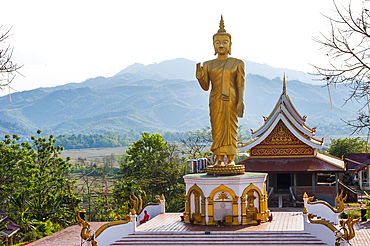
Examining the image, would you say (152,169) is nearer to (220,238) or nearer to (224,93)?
(224,93)

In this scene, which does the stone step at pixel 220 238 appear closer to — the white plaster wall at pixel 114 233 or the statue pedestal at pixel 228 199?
the white plaster wall at pixel 114 233

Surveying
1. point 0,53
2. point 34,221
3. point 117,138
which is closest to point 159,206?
point 34,221

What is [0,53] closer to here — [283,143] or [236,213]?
[236,213]

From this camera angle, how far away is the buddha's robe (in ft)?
53.4

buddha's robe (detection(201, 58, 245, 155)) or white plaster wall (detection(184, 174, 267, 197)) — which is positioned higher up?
buddha's robe (detection(201, 58, 245, 155))

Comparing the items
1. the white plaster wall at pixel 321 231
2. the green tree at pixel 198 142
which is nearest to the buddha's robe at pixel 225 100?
the white plaster wall at pixel 321 231

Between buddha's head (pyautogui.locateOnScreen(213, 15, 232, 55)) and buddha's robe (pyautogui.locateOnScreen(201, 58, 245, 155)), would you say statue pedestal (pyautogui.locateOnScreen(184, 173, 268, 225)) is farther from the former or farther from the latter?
buddha's head (pyautogui.locateOnScreen(213, 15, 232, 55))

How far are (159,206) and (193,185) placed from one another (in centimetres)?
381

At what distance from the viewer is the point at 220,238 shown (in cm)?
1388

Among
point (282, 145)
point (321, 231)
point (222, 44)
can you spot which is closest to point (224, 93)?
point (222, 44)

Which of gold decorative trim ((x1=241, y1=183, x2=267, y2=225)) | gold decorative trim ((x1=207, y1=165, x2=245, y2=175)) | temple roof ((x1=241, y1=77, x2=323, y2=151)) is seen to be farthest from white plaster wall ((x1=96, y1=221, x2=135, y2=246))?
temple roof ((x1=241, y1=77, x2=323, y2=151))

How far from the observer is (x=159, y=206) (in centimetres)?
1903

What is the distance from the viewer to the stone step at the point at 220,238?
13.5m

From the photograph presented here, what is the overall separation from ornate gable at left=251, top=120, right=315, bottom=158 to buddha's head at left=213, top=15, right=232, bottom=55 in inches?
430
